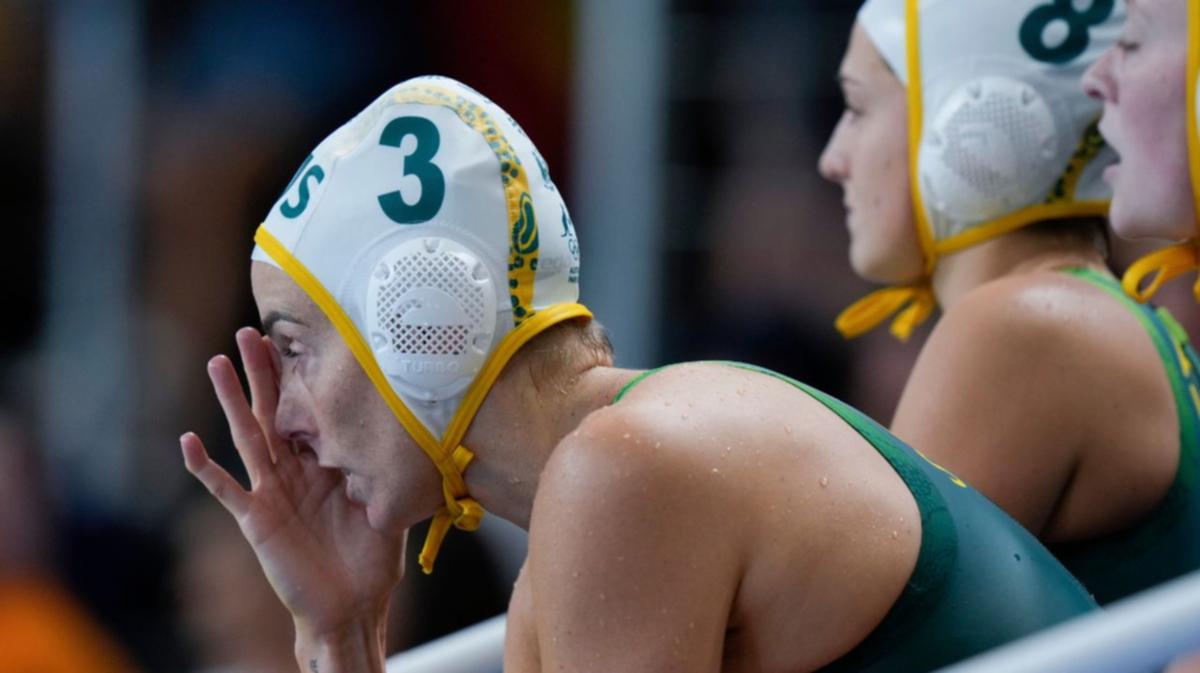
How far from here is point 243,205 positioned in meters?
4.92

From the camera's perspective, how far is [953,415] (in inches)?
96.1

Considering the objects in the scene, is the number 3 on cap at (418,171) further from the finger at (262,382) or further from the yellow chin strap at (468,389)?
the finger at (262,382)

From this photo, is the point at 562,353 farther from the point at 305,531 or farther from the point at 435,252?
the point at 305,531

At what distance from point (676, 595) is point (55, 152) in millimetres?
3587

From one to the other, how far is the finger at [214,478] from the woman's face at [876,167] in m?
1.16

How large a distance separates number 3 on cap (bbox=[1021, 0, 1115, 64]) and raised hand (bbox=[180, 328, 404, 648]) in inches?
52.1

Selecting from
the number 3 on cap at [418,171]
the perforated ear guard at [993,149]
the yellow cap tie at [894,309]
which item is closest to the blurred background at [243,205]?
the yellow cap tie at [894,309]

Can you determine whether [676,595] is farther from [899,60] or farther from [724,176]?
[724,176]

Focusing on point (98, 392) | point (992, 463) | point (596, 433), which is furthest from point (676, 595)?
point (98, 392)

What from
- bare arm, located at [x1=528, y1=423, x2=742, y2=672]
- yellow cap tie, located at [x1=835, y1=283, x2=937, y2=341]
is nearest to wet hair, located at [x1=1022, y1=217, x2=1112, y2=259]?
yellow cap tie, located at [x1=835, y1=283, x2=937, y2=341]

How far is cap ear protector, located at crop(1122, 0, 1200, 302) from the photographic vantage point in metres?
2.35

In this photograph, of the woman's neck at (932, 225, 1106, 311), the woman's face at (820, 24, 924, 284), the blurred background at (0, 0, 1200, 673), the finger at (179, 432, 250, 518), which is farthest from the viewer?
the blurred background at (0, 0, 1200, 673)

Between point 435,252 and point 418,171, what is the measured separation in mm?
110

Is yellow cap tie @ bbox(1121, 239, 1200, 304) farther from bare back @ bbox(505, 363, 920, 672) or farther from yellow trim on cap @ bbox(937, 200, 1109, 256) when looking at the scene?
bare back @ bbox(505, 363, 920, 672)
